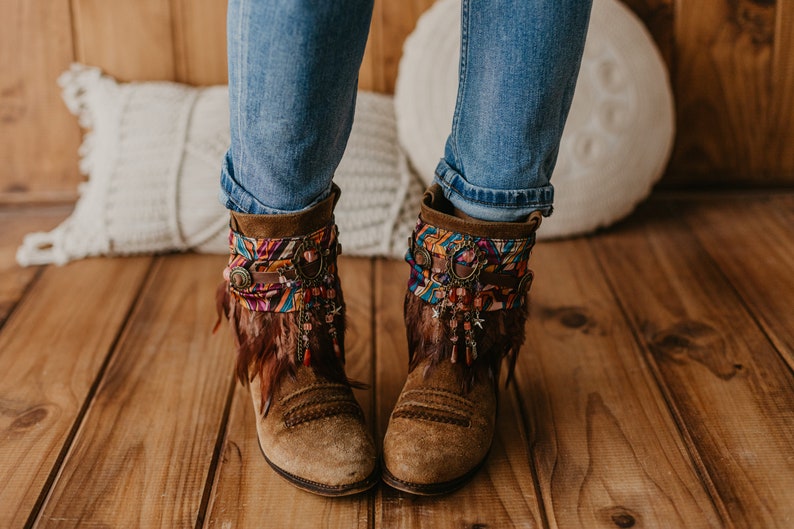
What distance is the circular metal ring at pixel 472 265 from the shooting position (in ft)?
2.43

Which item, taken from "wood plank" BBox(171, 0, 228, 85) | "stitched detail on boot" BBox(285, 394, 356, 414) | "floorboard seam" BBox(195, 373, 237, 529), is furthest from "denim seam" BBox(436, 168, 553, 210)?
"wood plank" BBox(171, 0, 228, 85)

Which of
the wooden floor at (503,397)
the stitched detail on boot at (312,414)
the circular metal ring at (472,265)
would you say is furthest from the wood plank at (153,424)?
the circular metal ring at (472,265)

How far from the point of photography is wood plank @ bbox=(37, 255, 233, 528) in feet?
2.36

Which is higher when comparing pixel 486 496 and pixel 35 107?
pixel 35 107

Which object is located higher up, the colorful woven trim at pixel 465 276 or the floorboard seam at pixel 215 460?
the colorful woven trim at pixel 465 276

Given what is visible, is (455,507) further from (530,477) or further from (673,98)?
(673,98)

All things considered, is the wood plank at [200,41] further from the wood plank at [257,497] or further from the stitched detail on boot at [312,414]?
the stitched detail on boot at [312,414]

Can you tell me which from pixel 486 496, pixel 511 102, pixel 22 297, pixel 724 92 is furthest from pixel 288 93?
pixel 724 92

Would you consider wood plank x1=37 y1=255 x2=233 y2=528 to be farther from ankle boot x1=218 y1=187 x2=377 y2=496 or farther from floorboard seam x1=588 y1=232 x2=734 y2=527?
floorboard seam x1=588 y1=232 x2=734 y2=527

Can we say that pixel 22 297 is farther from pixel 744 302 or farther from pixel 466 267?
pixel 744 302

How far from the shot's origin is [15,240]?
1.27m

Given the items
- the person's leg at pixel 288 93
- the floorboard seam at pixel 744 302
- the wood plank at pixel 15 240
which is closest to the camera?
the person's leg at pixel 288 93

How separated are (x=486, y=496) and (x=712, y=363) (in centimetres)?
37

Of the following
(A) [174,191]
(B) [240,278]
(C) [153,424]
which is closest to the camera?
(B) [240,278]
